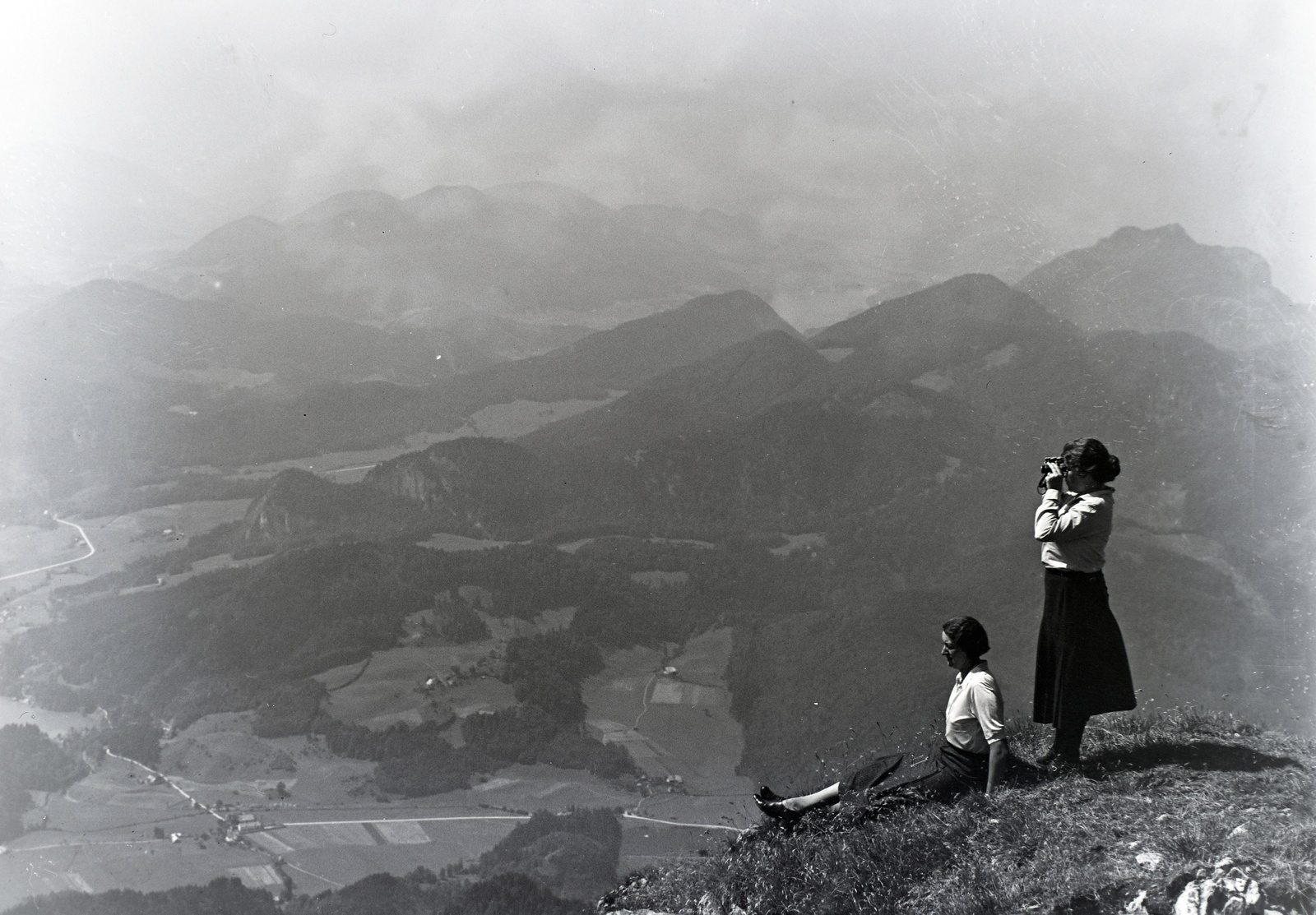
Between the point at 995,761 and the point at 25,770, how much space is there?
17.8 metres

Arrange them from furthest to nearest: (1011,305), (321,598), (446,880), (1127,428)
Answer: (1011,305)
(1127,428)
(321,598)
(446,880)

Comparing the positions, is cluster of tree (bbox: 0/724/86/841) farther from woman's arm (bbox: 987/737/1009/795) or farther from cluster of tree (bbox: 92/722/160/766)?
woman's arm (bbox: 987/737/1009/795)

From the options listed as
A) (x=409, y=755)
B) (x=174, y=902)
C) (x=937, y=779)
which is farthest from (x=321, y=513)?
(x=937, y=779)

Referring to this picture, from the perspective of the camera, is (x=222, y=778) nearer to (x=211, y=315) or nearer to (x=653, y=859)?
(x=653, y=859)

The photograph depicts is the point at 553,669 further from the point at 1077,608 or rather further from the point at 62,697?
Answer: the point at 1077,608

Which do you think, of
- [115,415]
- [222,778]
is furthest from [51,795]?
[115,415]

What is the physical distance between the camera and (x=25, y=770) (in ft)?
54.4

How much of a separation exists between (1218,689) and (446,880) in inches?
647

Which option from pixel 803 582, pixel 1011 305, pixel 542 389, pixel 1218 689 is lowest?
pixel 1218 689

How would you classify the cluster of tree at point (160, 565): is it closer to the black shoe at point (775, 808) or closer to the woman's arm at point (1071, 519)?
the black shoe at point (775, 808)

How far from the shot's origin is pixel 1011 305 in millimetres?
26047

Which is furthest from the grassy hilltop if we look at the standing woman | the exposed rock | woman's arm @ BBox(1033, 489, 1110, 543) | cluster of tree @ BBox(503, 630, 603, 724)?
cluster of tree @ BBox(503, 630, 603, 724)

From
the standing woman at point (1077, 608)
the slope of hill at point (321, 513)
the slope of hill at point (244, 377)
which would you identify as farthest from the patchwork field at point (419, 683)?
the standing woman at point (1077, 608)

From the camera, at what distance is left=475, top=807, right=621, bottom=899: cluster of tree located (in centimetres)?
1443
